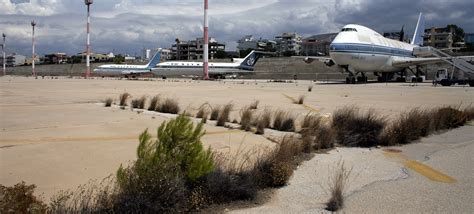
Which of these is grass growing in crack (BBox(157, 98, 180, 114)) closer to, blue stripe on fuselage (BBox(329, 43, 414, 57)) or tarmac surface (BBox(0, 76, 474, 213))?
tarmac surface (BBox(0, 76, 474, 213))

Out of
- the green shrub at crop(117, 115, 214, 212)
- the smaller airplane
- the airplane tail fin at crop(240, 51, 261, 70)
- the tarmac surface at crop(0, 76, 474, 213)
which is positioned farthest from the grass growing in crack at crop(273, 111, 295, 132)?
the smaller airplane

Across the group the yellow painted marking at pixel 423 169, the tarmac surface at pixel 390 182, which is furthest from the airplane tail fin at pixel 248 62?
the yellow painted marking at pixel 423 169

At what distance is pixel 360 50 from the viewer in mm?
50531

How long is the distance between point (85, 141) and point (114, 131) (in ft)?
5.14

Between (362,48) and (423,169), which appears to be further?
(362,48)

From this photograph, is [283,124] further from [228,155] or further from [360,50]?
[360,50]

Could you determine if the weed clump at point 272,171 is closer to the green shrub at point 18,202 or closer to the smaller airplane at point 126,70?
the green shrub at point 18,202

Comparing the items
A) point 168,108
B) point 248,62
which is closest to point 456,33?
point 248,62

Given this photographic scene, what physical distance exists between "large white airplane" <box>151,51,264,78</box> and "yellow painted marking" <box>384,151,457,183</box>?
80.1m

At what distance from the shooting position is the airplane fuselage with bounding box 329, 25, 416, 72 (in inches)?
1965

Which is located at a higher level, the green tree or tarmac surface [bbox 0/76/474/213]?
the green tree

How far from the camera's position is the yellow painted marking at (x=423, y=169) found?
7801 millimetres

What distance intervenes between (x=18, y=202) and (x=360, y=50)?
49.2 metres

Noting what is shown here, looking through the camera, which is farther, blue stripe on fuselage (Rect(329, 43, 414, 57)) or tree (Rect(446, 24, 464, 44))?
tree (Rect(446, 24, 464, 44))
